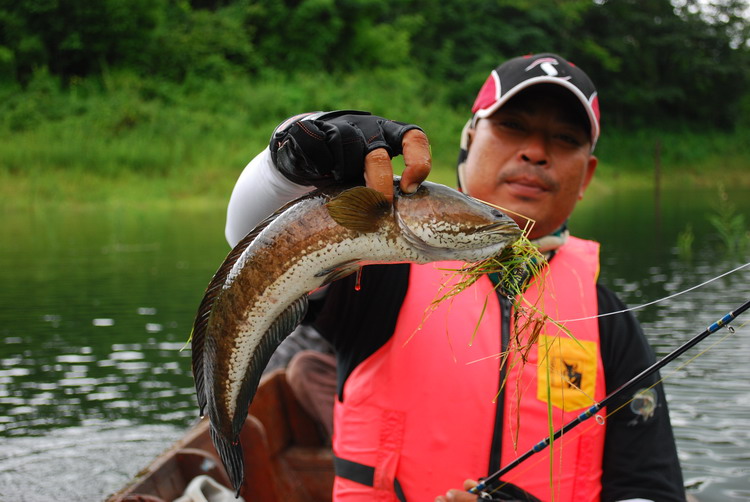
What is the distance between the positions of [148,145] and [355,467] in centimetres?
2087

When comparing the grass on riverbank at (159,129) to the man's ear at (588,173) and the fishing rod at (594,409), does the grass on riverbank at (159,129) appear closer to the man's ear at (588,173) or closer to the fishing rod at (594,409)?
the man's ear at (588,173)

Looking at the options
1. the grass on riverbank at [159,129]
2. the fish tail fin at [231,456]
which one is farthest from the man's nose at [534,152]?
the grass on riverbank at [159,129]

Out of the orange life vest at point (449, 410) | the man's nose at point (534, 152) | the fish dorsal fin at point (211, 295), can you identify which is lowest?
the orange life vest at point (449, 410)

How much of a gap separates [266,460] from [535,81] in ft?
9.52

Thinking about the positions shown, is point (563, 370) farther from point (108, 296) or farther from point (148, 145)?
point (148, 145)

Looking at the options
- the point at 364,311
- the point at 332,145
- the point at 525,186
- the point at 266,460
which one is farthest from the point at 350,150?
the point at 266,460

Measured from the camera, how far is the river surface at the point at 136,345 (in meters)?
6.39

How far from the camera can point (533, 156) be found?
2.61 metres

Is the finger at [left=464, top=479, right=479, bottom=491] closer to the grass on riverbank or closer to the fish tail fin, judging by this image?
the fish tail fin

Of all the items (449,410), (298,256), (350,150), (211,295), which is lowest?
(449,410)

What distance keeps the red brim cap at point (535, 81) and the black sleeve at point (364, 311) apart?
2.29 feet

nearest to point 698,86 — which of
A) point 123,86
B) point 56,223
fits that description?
point 123,86

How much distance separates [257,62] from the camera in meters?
28.1

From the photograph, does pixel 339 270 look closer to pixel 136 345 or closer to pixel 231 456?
pixel 231 456
